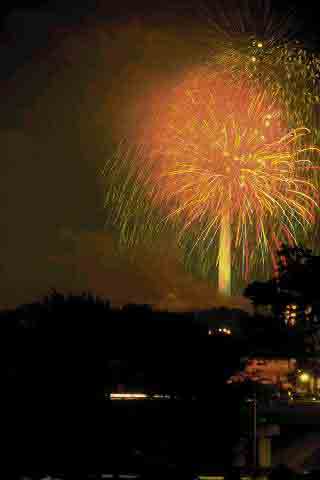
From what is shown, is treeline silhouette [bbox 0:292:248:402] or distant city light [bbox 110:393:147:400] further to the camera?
distant city light [bbox 110:393:147:400]

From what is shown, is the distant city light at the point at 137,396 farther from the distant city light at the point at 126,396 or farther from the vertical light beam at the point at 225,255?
the vertical light beam at the point at 225,255

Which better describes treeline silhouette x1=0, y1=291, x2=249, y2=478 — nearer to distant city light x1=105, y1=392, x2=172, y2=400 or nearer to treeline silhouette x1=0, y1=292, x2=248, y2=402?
treeline silhouette x1=0, y1=292, x2=248, y2=402

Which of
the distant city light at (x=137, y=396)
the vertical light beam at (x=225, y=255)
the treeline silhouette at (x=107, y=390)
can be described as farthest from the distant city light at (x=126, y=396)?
the vertical light beam at (x=225, y=255)

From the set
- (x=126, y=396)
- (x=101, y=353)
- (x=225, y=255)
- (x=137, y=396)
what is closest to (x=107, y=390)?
(x=101, y=353)

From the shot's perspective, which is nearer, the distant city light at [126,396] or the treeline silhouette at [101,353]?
the treeline silhouette at [101,353]

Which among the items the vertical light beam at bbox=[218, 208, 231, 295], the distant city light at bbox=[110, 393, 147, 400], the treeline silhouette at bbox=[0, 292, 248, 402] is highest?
the vertical light beam at bbox=[218, 208, 231, 295]

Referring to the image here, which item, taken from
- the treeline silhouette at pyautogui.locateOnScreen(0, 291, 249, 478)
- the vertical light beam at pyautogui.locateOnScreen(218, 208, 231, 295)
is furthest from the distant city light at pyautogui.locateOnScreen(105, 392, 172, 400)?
the vertical light beam at pyautogui.locateOnScreen(218, 208, 231, 295)

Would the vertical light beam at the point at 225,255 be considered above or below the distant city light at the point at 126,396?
above

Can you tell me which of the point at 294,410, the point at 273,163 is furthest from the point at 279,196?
the point at 294,410

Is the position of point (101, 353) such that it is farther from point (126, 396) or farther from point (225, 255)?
point (225, 255)

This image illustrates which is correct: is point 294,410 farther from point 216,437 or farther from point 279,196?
point 216,437

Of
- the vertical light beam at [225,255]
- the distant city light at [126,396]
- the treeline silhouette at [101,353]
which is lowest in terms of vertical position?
the distant city light at [126,396]
